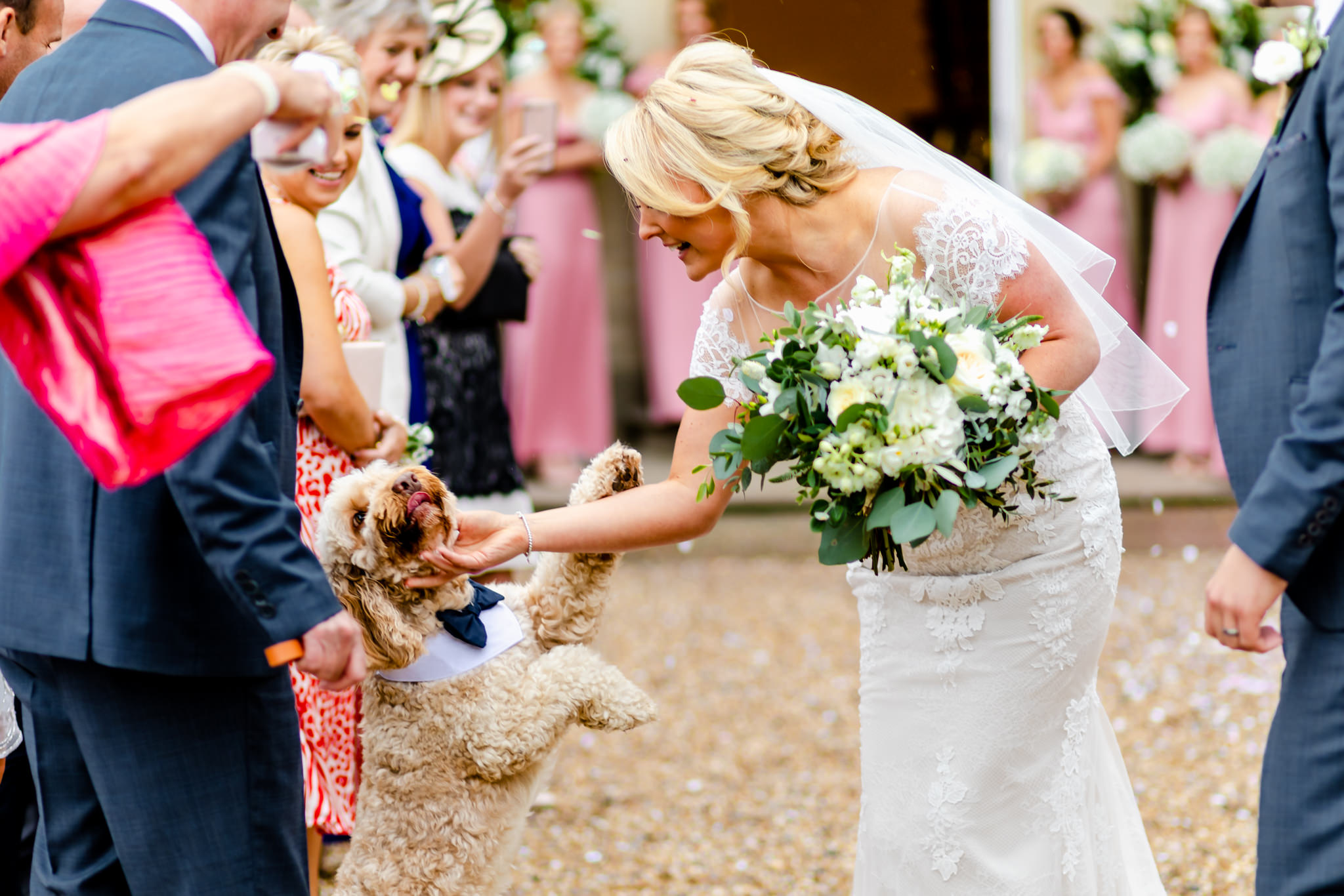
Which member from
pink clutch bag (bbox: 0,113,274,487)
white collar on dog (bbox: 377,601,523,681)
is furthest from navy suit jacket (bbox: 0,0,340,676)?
white collar on dog (bbox: 377,601,523,681)

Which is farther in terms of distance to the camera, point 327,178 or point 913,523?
point 327,178

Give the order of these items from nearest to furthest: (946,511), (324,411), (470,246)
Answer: (946,511) → (324,411) → (470,246)

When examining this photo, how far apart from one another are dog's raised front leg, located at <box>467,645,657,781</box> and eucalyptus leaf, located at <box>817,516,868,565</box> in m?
0.55

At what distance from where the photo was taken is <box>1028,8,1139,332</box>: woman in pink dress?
29.3 ft

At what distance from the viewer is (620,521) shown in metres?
2.72

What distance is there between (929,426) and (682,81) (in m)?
0.93

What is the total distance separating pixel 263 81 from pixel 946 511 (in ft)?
4.18

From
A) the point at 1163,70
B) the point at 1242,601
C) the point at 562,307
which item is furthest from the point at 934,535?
the point at 1163,70

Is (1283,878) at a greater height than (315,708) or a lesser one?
greater

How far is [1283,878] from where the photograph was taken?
201 centimetres

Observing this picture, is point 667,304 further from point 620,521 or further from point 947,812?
point 947,812

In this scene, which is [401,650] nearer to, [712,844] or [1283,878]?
[1283,878]

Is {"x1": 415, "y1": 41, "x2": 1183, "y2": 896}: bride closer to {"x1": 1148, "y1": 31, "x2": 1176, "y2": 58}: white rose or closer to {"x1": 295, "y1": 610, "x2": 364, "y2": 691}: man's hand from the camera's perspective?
{"x1": 295, "y1": 610, "x2": 364, "y2": 691}: man's hand

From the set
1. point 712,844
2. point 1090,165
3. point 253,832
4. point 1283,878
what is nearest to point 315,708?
point 253,832
